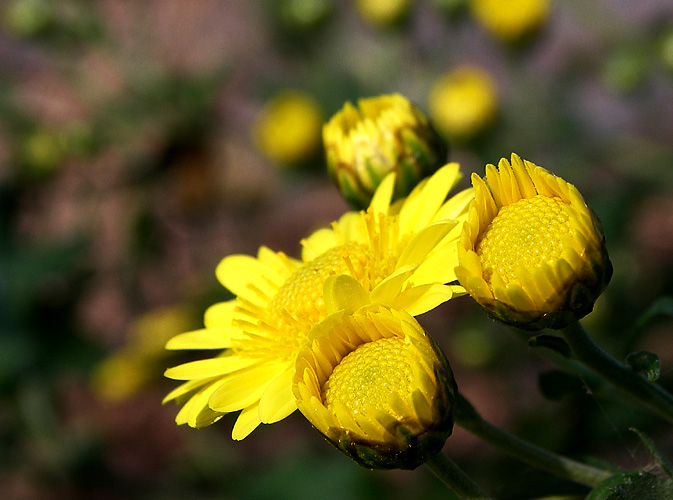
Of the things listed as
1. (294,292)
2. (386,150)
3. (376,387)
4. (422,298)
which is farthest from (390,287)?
(386,150)

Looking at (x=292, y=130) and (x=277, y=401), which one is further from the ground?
(x=292, y=130)

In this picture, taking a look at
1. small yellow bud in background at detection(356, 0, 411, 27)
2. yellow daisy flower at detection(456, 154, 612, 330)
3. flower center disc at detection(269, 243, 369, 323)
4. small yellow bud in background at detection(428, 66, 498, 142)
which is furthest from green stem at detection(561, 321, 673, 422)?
small yellow bud in background at detection(356, 0, 411, 27)

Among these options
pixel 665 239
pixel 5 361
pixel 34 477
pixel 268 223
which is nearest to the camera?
pixel 5 361

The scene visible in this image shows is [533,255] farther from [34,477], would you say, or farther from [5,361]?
[34,477]

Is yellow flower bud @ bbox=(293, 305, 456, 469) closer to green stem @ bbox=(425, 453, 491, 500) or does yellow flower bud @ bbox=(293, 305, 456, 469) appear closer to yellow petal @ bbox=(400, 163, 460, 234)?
green stem @ bbox=(425, 453, 491, 500)

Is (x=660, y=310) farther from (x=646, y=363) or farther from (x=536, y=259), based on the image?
(x=536, y=259)

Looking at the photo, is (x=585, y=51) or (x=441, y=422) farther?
(x=585, y=51)

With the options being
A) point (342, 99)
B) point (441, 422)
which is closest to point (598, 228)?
point (441, 422)
